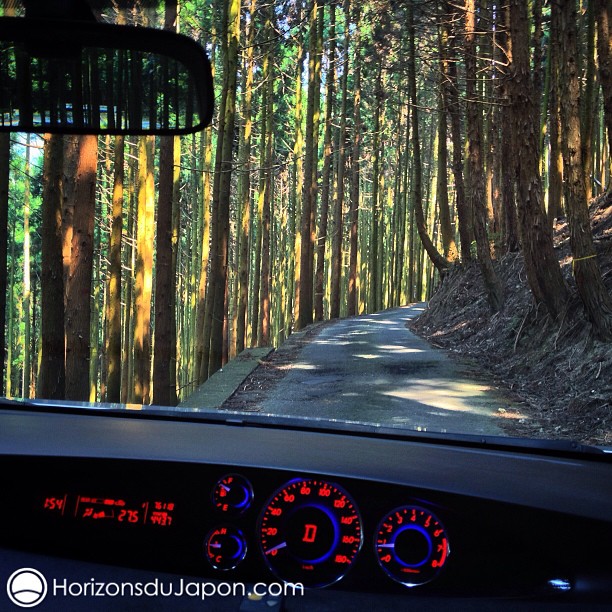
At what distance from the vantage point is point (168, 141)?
49.9ft

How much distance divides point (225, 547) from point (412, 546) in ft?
1.78

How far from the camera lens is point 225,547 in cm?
240

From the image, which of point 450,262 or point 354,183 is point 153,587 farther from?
point 354,183

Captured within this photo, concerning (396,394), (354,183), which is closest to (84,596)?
(396,394)

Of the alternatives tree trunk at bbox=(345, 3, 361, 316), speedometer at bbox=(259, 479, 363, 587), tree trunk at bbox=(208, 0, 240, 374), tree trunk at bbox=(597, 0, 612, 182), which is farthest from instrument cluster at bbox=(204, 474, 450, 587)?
tree trunk at bbox=(345, 3, 361, 316)

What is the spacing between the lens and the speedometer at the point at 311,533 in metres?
2.32

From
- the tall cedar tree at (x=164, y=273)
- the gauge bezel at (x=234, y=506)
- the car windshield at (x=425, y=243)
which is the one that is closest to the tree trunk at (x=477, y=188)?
the car windshield at (x=425, y=243)

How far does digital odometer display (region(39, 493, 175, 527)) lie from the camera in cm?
246

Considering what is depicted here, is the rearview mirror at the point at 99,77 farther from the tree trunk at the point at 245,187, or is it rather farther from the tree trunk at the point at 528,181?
the tree trunk at the point at 245,187

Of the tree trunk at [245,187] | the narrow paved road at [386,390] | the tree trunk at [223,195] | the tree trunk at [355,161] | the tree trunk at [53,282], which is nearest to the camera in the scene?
the narrow paved road at [386,390]

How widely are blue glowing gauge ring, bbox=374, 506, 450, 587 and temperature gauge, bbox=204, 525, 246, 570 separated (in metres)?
0.40

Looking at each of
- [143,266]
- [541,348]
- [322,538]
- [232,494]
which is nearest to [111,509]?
[232,494]

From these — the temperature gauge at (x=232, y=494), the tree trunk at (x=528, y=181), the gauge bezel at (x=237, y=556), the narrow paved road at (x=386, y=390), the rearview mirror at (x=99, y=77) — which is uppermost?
the tree trunk at (x=528, y=181)

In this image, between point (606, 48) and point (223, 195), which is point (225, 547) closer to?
point (606, 48)
